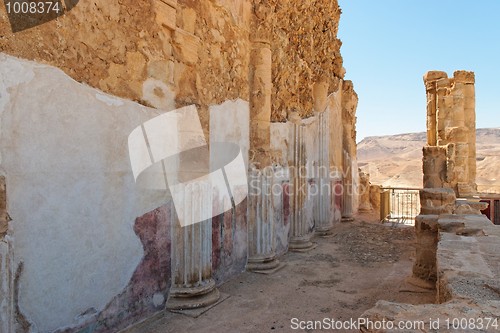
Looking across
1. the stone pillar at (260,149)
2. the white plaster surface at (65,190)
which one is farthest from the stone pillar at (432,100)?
the white plaster surface at (65,190)

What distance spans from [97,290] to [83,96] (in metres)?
1.56

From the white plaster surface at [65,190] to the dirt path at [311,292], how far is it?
773mm

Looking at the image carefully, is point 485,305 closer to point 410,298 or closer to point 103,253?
point 410,298

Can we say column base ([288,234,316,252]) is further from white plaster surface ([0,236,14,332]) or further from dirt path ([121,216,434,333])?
white plaster surface ([0,236,14,332])

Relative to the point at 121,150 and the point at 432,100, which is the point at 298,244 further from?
the point at 432,100

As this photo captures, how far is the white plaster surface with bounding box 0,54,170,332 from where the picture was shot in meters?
2.36

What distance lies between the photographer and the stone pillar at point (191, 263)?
376cm

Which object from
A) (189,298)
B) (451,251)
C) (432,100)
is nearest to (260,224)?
(189,298)

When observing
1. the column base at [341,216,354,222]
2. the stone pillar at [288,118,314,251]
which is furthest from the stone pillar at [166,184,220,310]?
the column base at [341,216,354,222]

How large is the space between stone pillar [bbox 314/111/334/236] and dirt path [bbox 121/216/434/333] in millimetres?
1248

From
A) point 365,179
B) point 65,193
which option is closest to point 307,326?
point 65,193

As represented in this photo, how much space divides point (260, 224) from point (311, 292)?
128 centimetres

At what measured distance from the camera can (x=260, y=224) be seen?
210 inches

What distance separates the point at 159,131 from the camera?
140 inches
